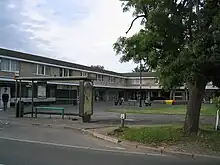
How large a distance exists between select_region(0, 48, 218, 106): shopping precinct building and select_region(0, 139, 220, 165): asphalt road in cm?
636

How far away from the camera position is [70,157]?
9625 millimetres

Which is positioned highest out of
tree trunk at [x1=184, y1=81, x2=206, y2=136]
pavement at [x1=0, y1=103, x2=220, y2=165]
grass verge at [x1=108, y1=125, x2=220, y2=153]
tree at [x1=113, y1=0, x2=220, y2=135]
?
tree at [x1=113, y1=0, x2=220, y2=135]

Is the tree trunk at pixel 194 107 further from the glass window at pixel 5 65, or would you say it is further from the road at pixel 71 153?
the glass window at pixel 5 65

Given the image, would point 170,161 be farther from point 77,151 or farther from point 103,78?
point 103,78

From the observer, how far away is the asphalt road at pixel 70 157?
8.81 m

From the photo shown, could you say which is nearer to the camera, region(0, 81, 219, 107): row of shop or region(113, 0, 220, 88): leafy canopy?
region(113, 0, 220, 88): leafy canopy

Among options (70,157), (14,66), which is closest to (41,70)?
(14,66)

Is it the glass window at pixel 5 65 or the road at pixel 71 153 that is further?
the glass window at pixel 5 65

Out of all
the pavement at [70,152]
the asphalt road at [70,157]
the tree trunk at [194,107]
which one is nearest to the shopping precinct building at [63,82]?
the tree trunk at [194,107]

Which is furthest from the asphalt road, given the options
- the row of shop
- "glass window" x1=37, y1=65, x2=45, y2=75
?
"glass window" x1=37, y1=65, x2=45, y2=75

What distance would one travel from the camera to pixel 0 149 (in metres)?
10.6

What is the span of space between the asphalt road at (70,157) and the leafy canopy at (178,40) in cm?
315

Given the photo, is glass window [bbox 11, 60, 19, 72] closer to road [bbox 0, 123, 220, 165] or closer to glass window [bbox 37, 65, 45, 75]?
glass window [bbox 37, 65, 45, 75]

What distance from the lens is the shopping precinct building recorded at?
3941 centimetres
